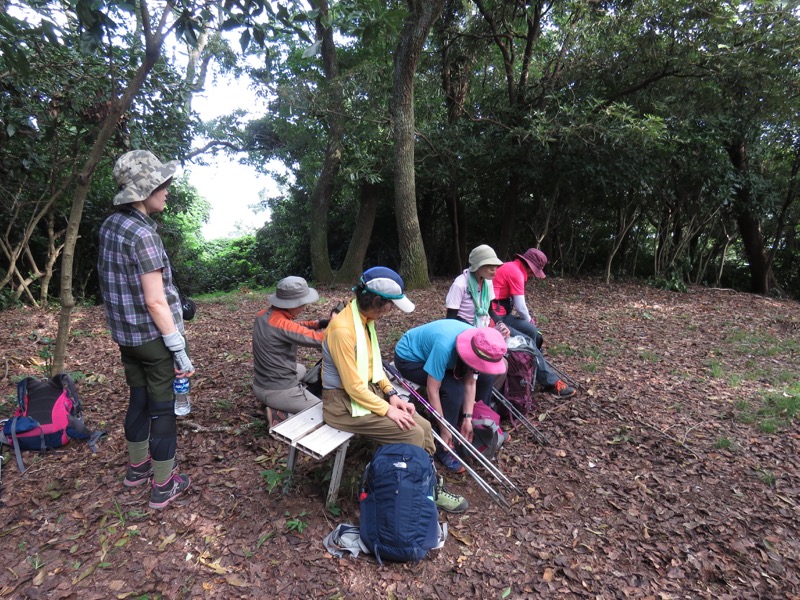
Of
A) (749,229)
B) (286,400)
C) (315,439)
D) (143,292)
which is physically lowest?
(286,400)

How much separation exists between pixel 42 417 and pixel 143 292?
1.60 metres

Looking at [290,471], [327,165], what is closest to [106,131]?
[290,471]

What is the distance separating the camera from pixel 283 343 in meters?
3.36

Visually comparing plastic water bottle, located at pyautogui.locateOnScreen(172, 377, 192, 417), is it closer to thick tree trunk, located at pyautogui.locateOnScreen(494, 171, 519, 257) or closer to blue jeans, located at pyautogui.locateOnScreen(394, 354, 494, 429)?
blue jeans, located at pyautogui.locateOnScreen(394, 354, 494, 429)

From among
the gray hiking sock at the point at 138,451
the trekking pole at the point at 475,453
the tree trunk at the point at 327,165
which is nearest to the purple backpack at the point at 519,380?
the trekking pole at the point at 475,453

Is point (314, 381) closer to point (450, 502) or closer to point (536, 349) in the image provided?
point (450, 502)

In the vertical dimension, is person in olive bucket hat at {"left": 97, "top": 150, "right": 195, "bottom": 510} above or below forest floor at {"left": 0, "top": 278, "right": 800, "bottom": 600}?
above

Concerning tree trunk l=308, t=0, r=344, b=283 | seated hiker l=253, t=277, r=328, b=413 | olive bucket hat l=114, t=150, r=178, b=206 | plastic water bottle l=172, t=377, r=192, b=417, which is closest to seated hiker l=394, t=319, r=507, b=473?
seated hiker l=253, t=277, r=328, b=413

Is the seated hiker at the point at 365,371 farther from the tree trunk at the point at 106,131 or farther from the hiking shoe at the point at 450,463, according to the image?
the tree trunk at the point at 106,131

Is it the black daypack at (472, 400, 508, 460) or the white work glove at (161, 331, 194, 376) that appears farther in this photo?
the black daypack at (472, 400, 508, 460)

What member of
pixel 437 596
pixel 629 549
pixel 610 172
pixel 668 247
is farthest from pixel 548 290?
pixel 437 596

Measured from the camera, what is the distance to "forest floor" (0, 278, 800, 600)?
2.36 metres

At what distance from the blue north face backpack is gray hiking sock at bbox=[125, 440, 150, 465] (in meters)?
1.37

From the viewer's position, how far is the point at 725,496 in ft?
10.1
